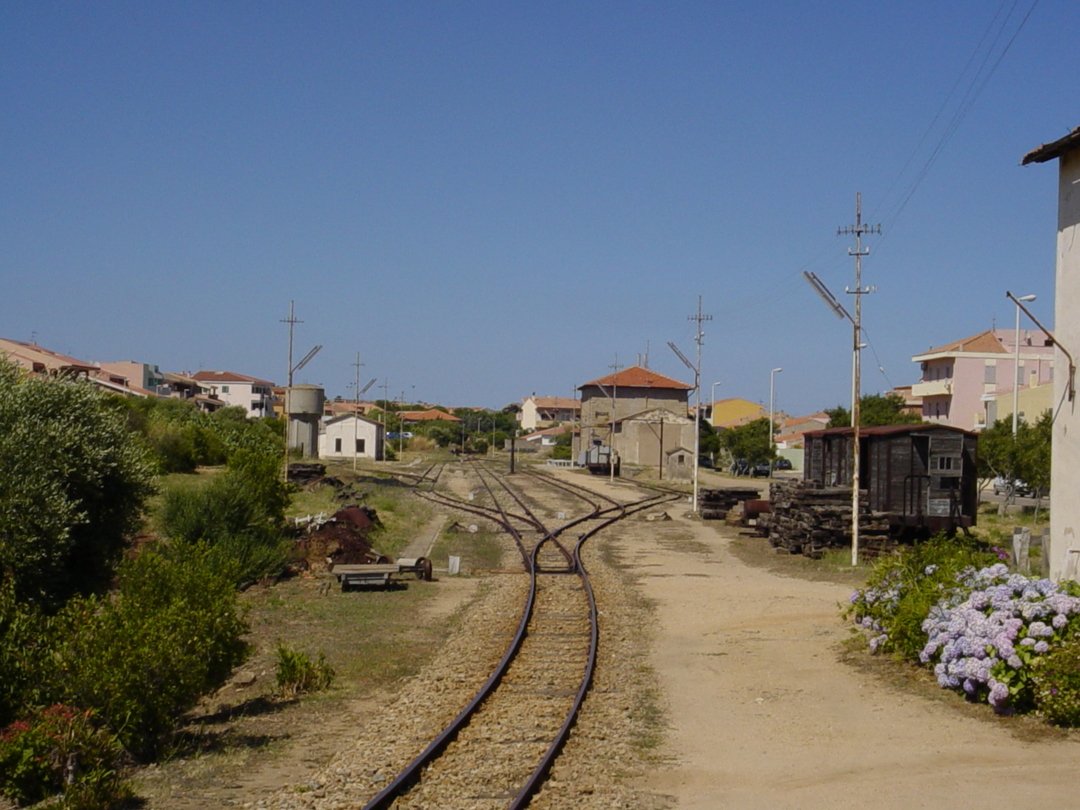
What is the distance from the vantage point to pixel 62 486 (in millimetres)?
21125

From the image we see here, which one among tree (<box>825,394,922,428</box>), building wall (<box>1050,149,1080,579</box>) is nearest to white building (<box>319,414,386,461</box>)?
tree (<box>825,394,922,428</box>)

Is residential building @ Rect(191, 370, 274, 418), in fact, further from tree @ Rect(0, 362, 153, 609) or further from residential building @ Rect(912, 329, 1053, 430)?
tree @ Rect(0, 362, 153, 609)

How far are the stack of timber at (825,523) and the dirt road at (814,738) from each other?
852cm

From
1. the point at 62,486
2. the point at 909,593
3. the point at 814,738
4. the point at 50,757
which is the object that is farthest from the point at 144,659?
the point at 62,486

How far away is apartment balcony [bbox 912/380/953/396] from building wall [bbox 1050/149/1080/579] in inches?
2397

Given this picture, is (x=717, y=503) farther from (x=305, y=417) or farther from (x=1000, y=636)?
(x=305, y=417)

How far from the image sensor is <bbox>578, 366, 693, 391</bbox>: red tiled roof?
101 m

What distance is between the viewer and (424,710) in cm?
1122

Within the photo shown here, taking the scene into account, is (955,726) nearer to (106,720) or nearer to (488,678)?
(488,678)

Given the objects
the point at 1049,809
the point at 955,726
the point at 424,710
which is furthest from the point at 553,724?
the point at 1049,809

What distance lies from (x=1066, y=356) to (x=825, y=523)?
479 inches

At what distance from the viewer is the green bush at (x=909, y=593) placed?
1295cm

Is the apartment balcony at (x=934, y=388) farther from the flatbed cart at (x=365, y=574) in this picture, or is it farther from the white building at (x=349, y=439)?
the flatbed cart at (x=365, y=574)

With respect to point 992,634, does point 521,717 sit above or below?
below
